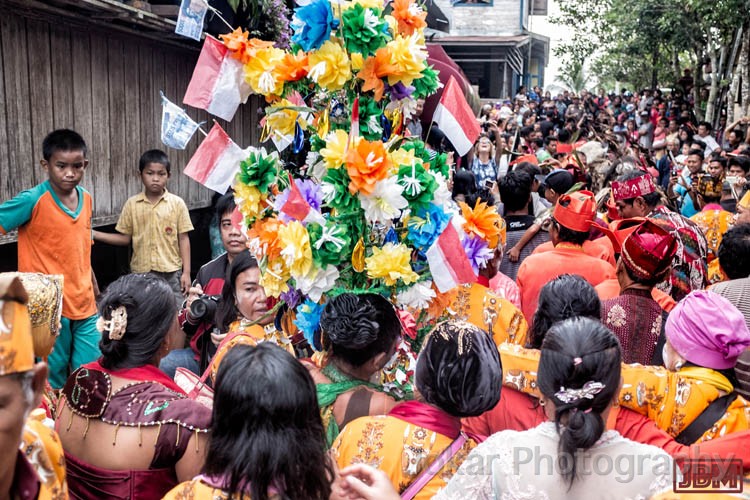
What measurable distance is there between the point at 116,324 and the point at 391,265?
1.02 metres

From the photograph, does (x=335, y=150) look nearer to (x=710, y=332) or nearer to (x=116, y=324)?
(x=116, y=324)

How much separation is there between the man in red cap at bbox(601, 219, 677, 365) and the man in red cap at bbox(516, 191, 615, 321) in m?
0.71

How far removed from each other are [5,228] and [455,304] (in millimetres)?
2929

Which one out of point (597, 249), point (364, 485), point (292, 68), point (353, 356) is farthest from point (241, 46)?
point (597, 249)

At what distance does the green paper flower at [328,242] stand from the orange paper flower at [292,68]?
2.10 feet

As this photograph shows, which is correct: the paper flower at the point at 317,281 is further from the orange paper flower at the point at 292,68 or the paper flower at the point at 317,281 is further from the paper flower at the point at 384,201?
the orange paper flower at the point at 292,68

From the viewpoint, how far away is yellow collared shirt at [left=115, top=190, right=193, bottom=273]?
5941mm

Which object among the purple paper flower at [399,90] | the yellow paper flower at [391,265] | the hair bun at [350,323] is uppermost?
the purple paper flower at [399,90]

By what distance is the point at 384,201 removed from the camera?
273 cm

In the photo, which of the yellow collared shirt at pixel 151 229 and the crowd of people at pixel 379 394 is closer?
the crowd of people at pixel 379 394

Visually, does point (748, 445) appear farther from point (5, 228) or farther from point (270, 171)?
point (5, 228)

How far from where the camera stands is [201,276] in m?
4.56

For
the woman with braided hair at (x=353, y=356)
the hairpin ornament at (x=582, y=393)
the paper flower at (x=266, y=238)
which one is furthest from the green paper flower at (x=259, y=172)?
the hairpin ornament at (x=582, y=393)

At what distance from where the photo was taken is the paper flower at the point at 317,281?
9.29 feet
